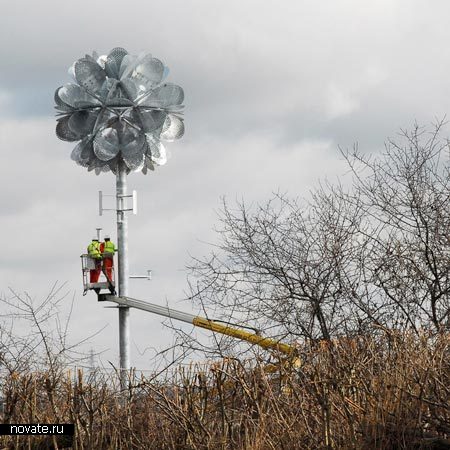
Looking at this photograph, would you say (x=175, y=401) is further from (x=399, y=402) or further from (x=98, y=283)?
(x=98, y=283)

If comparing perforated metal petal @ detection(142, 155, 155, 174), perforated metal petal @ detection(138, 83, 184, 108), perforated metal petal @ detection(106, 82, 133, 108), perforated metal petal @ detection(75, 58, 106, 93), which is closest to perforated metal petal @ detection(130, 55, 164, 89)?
perforated metal petal @ detection(138, 83, 184, 108)

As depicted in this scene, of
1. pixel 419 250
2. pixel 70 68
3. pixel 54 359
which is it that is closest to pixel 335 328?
pixel 419 250

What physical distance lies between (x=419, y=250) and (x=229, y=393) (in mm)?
7974

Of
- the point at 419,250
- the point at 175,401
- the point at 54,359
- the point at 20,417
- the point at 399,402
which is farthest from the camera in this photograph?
the point at 419,250

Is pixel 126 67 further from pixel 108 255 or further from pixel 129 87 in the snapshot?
pixel 108 255

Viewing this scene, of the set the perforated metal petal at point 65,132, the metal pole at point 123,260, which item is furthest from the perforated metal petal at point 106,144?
the metal pole at point 123,260

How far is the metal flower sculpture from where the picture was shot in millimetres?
30688

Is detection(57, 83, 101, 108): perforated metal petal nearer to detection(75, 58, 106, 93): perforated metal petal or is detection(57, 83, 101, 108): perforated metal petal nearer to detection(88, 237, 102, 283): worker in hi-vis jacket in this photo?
detection(75, 58, 106, 93): perforated metal petal

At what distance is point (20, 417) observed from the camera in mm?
12492

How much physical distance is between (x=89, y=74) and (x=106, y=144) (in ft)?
7.26

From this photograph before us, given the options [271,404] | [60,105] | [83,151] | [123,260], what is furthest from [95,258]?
[271,404]

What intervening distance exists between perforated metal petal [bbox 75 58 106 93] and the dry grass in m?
19.3

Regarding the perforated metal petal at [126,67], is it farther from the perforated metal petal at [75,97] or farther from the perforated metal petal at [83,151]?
the perforated metal petal at [83,151]

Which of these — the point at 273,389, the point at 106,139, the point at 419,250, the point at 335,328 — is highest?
the point at 106,139
